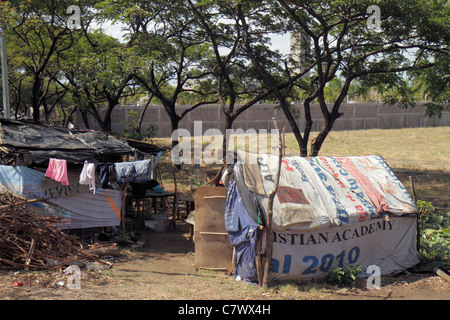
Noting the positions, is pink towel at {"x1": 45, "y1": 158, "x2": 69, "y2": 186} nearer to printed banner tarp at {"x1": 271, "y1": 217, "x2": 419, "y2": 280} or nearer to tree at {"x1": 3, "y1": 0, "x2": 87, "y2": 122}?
printed banner tarp at {"x1": 271, "y1": 217, "x2": 419, "y2": 280}

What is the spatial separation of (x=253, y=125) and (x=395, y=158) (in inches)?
527

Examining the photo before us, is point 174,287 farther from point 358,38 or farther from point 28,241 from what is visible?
point 358,38

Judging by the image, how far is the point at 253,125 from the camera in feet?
109

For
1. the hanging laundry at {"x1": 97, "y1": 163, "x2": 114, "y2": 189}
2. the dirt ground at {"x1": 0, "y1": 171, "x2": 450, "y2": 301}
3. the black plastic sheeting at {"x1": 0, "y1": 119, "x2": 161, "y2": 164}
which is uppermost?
the black plastic sheeting at {"x1": 0, "y1": 119, "x2": 161, "y2": 164}

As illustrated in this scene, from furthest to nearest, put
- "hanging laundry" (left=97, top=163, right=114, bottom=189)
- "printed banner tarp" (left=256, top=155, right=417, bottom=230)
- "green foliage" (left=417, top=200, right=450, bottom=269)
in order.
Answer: "hanging laundry" (left=97, top=163, right=114, bottom=189) < "green foliage" (left=417, top=200, right=450, bottom=269) < "printed banner tarp" (left=256, top=155, right=417, bottom=230)

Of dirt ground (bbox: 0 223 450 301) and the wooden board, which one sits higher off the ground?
the wooden board

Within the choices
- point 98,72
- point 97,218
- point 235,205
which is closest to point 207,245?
point 235,205

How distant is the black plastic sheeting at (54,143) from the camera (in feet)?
33.0

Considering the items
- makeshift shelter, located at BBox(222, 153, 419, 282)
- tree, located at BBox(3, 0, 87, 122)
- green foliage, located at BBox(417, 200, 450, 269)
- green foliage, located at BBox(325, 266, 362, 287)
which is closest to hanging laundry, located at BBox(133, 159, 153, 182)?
makeshift shelter, located at BBox(222, 153, 419, 282)

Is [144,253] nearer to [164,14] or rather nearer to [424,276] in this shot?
[424,276]

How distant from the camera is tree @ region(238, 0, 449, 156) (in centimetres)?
1356

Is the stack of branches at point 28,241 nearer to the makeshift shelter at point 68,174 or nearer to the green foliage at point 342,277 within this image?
the makeshift shelter at point 68,174

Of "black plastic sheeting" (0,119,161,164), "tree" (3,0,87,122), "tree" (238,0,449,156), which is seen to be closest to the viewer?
"black plastic sheeting" (0,119,161,164)

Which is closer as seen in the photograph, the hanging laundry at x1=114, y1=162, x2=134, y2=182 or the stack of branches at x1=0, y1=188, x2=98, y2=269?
the stack of branches at x1=0, y1=188, x2=98, y2=269
